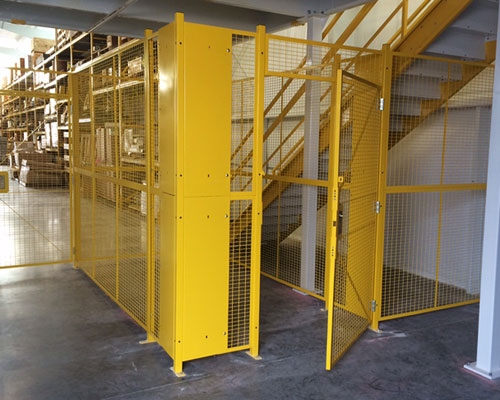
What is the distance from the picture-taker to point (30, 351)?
Answer: 12.9ft

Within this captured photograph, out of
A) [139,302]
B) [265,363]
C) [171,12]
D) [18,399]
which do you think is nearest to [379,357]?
[265,363]

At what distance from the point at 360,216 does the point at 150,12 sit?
10.6 feet

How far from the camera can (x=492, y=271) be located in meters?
3.63

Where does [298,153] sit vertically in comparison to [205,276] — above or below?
above

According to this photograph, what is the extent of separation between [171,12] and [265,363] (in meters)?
3.91

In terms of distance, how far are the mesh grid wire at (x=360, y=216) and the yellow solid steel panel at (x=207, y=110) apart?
3.69 ft

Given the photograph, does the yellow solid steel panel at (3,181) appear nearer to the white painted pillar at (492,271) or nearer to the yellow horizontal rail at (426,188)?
the yellow horizontal rail at (426,188)

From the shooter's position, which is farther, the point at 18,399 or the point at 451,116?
the point at 451,116

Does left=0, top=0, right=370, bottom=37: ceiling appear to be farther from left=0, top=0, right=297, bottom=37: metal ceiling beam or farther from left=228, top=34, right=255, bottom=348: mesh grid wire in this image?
left=228, top=34, right=255, bottom=348: mesh grid wire

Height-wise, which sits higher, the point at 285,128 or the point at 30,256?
the point at 285,128

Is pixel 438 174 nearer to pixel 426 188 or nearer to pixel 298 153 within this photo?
pixel 426 188

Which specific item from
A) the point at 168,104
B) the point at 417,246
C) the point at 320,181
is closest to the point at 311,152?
the point at 320,181

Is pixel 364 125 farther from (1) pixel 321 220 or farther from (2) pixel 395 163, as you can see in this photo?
(1) pixel 321 220

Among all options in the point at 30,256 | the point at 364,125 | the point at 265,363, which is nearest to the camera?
the point at 265,363
